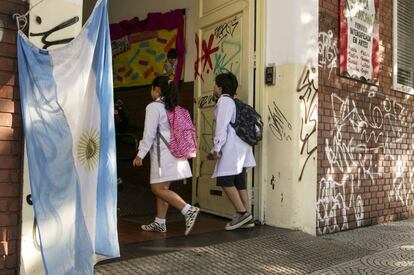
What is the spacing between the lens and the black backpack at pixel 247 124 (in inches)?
228

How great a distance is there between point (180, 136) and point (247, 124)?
868 millimetres

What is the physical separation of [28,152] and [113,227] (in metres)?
0.89

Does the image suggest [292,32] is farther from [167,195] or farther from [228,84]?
[167,195]

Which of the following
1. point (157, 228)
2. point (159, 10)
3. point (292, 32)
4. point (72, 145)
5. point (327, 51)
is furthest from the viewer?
point (159, 10)

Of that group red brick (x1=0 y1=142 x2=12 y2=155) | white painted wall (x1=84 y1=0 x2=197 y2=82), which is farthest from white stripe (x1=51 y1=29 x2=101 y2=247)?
white painted wall (x1=84 y1=0 x2=197 y2=82)

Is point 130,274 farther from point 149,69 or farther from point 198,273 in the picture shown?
point 149,69

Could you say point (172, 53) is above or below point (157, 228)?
above

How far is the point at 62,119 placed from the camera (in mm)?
3662

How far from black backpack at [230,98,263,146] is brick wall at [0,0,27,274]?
8.92 ft

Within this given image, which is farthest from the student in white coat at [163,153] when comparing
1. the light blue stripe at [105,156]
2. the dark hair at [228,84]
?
the light blue stripe at [105,156]

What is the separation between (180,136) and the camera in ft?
17.7

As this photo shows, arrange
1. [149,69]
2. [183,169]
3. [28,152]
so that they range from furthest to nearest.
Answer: [149,69]
[183,169]
[28,152]

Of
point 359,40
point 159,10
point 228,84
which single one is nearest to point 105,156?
point 228,84

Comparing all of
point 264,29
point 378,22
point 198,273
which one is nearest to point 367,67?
point 378,22
